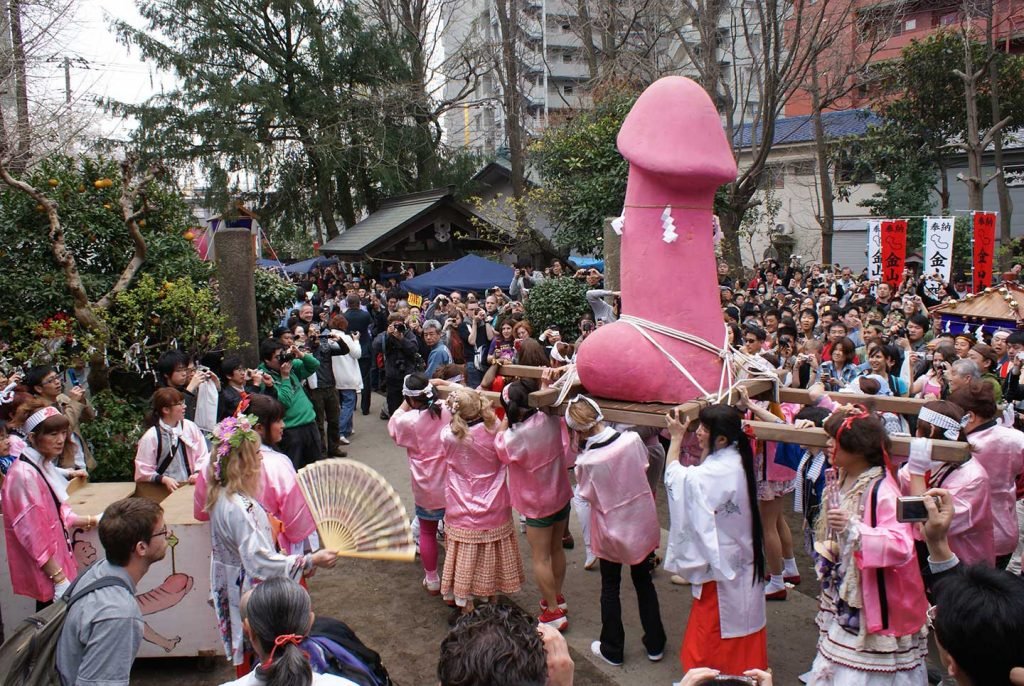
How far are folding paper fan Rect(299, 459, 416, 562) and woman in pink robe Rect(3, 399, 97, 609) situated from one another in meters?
1.27

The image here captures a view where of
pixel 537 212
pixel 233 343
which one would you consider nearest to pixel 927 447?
pixel 233 343

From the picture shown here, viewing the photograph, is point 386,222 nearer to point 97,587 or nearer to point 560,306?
point 560,306

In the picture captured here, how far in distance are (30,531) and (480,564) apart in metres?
2.52

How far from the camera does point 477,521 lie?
5.09m

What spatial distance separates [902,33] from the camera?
86.9 feet

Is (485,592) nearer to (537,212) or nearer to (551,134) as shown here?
(551,134)

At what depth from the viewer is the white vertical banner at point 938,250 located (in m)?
12.6

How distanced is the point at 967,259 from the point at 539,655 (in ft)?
64.9

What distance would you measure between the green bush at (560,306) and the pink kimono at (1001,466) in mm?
6401

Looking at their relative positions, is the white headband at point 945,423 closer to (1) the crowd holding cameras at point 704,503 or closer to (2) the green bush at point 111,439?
(1) the crowd holding cameras at point 704,503

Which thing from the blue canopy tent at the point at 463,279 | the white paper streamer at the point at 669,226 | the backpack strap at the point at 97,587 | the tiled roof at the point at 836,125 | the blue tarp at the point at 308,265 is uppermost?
the tiled roof at the point at 836,125

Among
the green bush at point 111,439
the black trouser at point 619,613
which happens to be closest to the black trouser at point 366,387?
the green bush at point 111,439

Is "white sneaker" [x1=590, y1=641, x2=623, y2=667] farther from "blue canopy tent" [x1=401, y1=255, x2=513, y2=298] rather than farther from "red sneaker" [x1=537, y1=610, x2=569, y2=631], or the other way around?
"blue canopy tent" [x1=401, y1=255, x2=513, y2=298]

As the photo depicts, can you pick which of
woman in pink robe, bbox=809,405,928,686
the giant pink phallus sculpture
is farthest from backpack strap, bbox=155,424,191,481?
woman in pink robe, bbox=809,405,928,686
